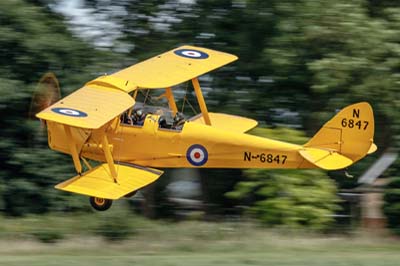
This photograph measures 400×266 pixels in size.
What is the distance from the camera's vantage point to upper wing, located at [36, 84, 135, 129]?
12.8 meters

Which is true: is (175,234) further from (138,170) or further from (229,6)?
(229,6)

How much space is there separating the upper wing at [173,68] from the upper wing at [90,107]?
72 centimetres

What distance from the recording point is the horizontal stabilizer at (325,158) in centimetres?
1448

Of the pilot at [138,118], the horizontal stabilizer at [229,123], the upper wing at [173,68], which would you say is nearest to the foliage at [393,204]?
the horizontal stabilizer at [229,123]

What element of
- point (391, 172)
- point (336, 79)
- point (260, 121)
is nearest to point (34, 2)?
point (260, 121)

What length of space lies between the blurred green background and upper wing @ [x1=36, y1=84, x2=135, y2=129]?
2756 mm

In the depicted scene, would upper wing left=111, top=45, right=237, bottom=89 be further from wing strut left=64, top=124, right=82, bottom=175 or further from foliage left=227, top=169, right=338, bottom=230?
foliage left=227, top=169, right=338, bottom=230

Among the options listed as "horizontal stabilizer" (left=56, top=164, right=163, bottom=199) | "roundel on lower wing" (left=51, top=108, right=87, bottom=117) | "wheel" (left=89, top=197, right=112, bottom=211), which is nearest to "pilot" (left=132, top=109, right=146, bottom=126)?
"horizontal stabilizer" (left=56, top=164, right=163, bottom=199)

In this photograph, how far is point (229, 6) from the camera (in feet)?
61.5

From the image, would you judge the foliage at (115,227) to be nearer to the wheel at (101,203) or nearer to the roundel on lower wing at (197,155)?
the wheel at (101,203)

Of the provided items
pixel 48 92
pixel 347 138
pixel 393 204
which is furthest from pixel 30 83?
pixel 393 204

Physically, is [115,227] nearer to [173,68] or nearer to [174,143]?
[174,143]

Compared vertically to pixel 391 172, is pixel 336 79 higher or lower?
higher

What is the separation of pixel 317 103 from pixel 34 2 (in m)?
5.80
